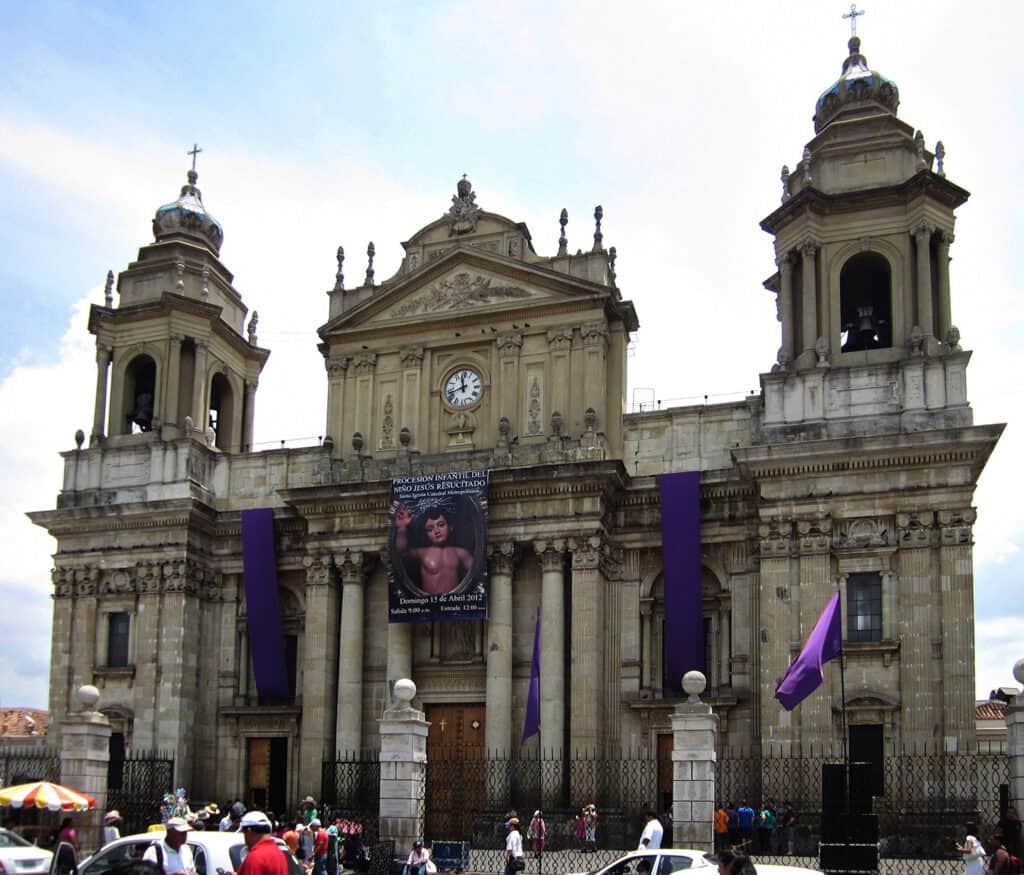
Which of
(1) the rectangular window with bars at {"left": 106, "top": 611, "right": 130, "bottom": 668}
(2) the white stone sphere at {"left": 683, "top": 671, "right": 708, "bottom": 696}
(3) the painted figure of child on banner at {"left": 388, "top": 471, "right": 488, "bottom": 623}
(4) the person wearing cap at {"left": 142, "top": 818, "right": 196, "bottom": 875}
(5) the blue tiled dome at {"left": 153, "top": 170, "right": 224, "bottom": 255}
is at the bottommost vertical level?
(4) the person wearing cap at {"left": 142, "top": 818, "right": 196, "bottom": 875}

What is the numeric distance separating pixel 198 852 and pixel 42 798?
6.50m

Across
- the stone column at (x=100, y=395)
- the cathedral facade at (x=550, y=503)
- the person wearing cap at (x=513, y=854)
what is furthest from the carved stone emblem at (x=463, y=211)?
the person wearing cap at (x=513, y=854)

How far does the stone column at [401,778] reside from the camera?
25984 mm

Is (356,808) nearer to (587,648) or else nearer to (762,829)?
(587,648)

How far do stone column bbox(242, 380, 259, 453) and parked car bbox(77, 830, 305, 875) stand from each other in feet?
88.4

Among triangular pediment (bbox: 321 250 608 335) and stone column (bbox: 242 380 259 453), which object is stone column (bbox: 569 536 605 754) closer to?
triangular pediment (bbox: 321 250 608 335)

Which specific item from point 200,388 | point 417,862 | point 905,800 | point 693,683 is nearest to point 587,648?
point 905,800

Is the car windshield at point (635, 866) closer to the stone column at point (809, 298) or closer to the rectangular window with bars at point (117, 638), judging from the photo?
the stone column at point (809, 298)

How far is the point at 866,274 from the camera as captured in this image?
38219 millimetres

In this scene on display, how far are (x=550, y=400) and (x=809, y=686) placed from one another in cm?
1180

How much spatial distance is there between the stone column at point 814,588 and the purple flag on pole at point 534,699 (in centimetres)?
646

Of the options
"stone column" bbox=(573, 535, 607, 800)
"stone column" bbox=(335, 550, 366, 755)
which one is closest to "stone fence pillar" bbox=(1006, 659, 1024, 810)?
"stone column" bbox=(573, 535, 607, 800)

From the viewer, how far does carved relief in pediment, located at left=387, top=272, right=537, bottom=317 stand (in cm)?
3909

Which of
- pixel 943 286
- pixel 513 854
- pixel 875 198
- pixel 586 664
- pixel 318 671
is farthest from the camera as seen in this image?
pixel 318 671
